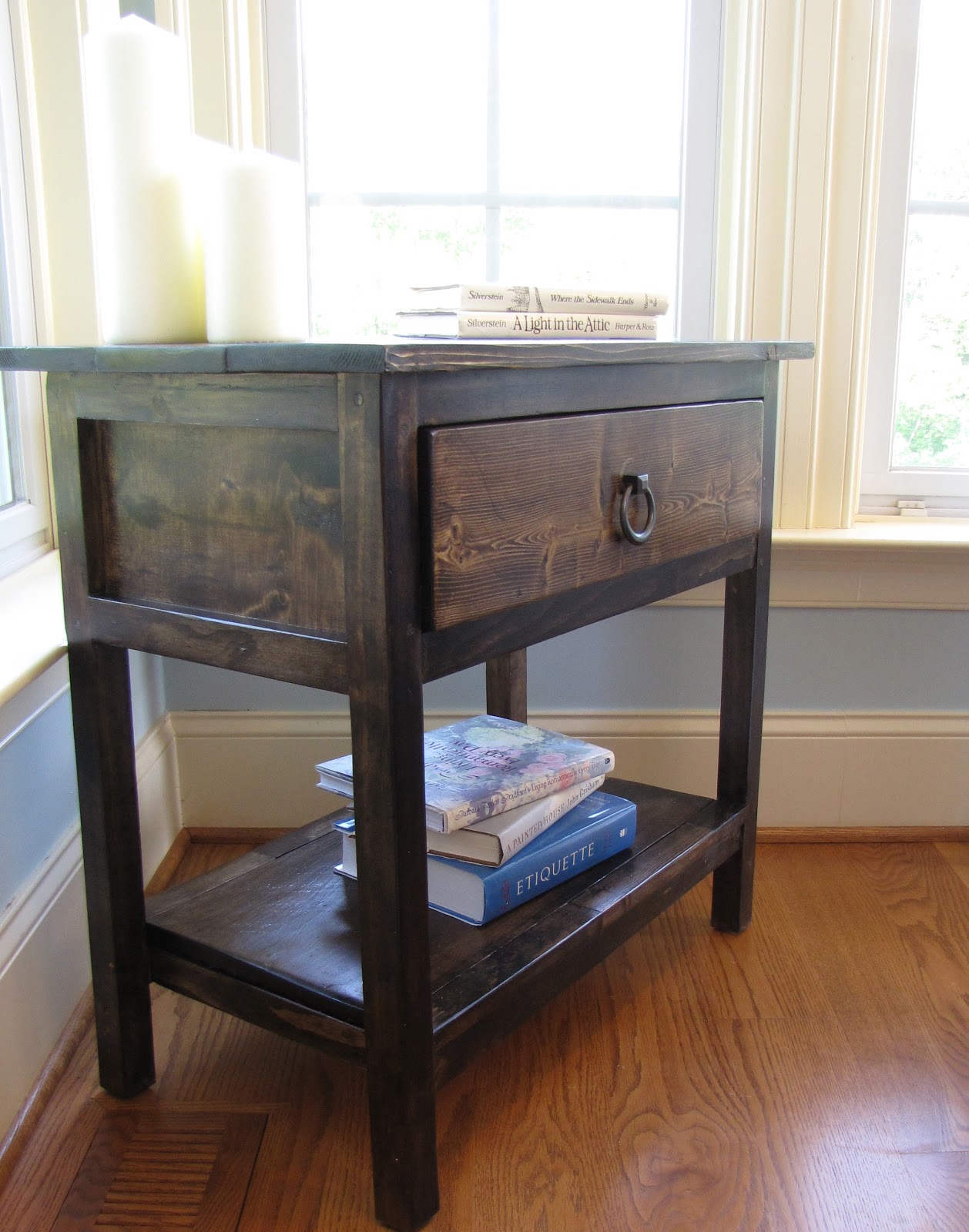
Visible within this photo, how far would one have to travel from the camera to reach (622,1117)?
1.14 metres

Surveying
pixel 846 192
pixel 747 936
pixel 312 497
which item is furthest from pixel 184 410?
pixel 846 192

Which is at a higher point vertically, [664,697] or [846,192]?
[846,192]

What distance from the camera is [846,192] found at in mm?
1634

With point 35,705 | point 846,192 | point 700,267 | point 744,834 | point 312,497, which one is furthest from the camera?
point 700,267

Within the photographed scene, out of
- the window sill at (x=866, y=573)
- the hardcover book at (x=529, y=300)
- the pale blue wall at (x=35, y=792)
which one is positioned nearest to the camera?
the hardcover book at (x=529, y=300)

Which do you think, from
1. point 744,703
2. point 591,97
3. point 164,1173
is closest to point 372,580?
point 164,1173

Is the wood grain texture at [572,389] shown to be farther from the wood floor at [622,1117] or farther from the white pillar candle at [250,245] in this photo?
the wood floor at [622,1117]

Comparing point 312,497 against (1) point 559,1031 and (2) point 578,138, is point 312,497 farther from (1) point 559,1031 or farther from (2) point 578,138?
(2) point 578,138

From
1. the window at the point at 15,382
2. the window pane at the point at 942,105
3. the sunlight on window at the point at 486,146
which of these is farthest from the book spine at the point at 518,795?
the window pane at the point at 942,105

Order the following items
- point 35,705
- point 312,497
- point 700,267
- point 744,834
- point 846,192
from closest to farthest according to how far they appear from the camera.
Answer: point 312,497 → point 35,705 → point 744,834 → point 846,192 → point 700,267

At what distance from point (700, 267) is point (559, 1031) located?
3.69ft

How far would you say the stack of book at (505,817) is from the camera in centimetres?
114

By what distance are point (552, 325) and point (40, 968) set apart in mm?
817

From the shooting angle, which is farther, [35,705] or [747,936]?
[747,936]
